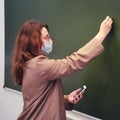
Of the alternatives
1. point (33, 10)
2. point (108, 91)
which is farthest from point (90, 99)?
point (33, 10)

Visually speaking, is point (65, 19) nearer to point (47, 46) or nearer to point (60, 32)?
point (60, 32)

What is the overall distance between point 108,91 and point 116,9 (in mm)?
536

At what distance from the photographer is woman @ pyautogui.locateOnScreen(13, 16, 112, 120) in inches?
64.2

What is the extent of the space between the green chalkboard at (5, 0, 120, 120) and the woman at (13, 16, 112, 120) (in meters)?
0.10

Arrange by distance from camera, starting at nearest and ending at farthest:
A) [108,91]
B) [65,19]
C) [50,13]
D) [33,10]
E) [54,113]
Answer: [54,113]
[108,91]
[65,19]
[50,13]
[33,10]

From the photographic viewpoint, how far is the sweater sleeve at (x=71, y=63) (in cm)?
161

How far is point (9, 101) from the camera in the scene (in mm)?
2920

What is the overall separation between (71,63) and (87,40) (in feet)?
1.18

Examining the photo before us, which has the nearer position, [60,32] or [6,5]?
[60,32]

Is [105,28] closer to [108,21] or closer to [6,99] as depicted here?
[108,21]

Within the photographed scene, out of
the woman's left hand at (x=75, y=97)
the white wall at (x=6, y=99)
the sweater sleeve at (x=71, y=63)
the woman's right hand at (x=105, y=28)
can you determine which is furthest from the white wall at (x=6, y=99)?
the woman's right hand at (x=105, y=28)

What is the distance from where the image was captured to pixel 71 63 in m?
1.63

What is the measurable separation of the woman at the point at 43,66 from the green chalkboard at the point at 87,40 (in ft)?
0.33

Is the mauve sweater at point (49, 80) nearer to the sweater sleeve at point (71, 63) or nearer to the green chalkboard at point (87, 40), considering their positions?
the sweater sleeve at point (71, 63)
